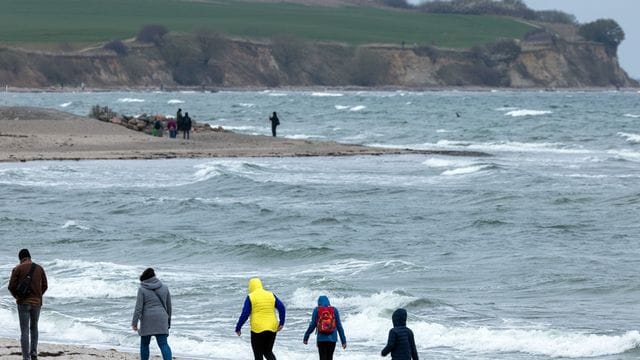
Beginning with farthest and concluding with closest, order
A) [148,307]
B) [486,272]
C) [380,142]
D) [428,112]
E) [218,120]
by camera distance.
→ [428,112], [218,120], [380,142], [486,272], [148,307]

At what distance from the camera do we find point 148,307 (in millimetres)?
14078

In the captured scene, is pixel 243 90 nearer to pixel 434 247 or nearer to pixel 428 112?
pixel 428 112

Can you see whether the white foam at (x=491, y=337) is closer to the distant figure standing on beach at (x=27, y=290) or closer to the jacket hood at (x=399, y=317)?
the jacket hood at (x=399, y=317)

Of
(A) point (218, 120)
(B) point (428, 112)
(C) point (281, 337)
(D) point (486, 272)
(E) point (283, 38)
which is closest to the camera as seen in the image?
(C) point (281, 337)

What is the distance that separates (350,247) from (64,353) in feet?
35.2

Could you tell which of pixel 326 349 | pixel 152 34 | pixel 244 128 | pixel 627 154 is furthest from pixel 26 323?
pixel 152 34

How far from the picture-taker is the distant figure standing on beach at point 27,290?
14.4 metres

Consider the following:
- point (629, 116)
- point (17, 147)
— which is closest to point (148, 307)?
point (17, 147)

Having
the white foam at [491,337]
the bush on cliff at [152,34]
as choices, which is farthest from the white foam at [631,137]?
the bush on cliff at [152,34]

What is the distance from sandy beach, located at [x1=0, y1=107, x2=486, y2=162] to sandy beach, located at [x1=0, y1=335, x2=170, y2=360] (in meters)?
27.9

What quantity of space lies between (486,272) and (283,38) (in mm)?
174799

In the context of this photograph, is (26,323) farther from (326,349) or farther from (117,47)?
(117,47)

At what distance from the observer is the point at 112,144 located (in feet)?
158

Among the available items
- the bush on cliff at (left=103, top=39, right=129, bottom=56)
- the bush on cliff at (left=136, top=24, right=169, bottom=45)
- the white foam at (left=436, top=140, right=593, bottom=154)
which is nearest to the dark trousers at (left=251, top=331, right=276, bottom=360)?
the white foam at (left=436, top=140, right=593, bottom=154)
